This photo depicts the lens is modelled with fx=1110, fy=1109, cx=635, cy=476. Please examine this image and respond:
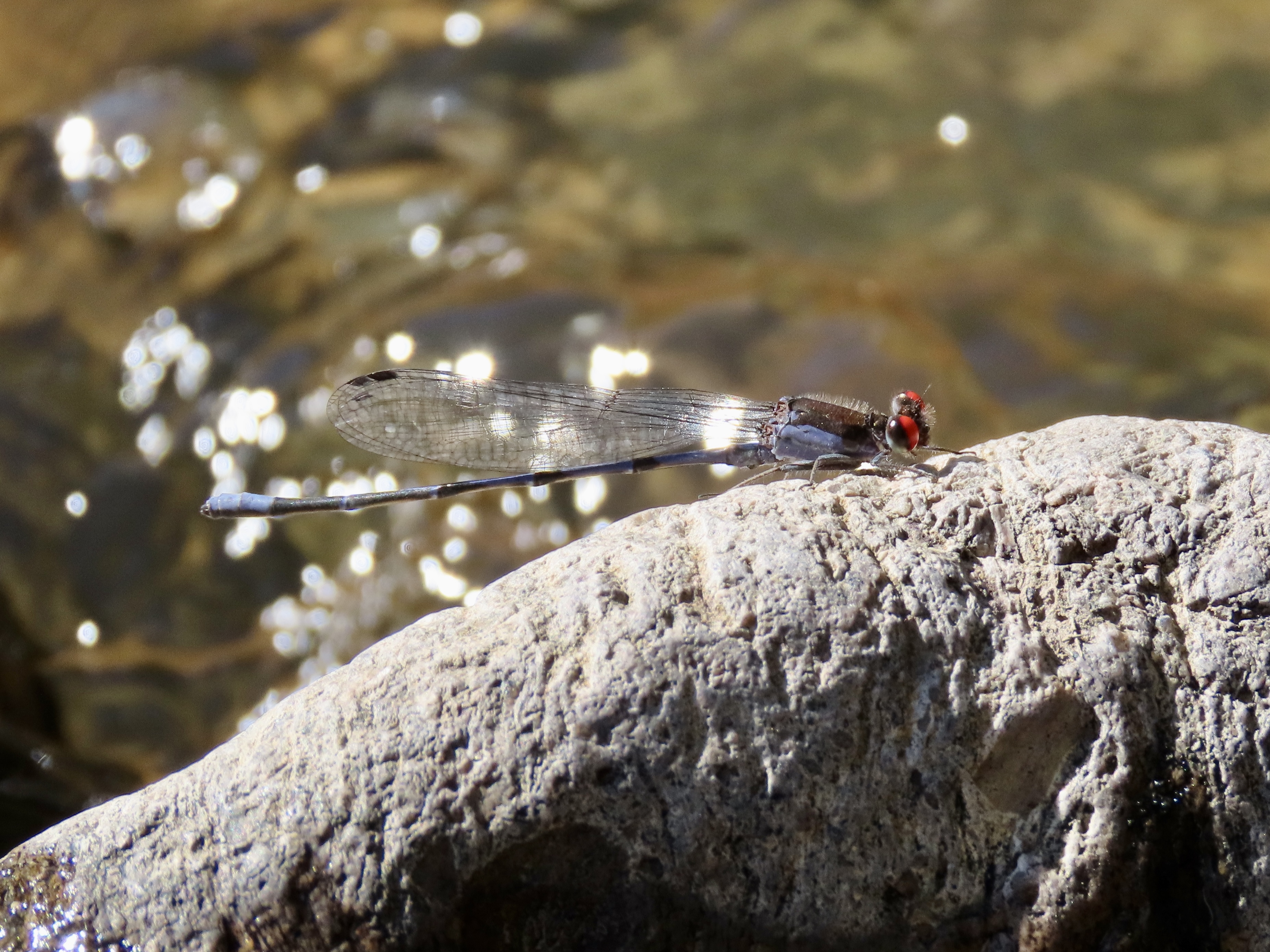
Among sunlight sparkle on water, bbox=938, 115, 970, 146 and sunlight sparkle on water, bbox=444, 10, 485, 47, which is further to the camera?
sunlight sparkle on water, bbox=444, 10, 485, 47

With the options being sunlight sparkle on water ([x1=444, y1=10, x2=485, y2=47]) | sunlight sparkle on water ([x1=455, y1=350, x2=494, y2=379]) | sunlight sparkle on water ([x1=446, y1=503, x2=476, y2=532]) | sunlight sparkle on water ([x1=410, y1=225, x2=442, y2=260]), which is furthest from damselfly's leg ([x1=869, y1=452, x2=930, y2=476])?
sunlight sparkle on water ([x1=444, y1=10, x2=485, y2=47])

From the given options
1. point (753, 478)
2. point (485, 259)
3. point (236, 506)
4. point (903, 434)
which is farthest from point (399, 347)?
point (903, 434)

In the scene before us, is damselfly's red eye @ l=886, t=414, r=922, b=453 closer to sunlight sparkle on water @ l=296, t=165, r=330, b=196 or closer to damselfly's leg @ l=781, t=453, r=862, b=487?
damselfly's leg @ l=781, t=453, r=862, b=487

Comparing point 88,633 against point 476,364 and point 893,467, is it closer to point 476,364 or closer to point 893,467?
point 476,364

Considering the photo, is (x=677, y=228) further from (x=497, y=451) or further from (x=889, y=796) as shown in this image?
(x=889, y=796)

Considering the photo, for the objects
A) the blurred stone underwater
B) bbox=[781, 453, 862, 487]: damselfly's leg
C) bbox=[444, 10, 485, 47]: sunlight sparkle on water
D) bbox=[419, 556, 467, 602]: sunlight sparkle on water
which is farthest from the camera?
bbox=[444, 10, 485, 47]: sunlight sparkle on water

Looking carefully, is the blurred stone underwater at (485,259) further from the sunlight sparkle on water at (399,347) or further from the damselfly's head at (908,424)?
the damselfly's head at (908,424)
